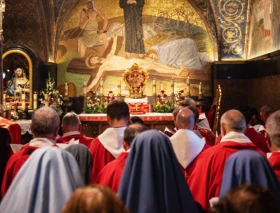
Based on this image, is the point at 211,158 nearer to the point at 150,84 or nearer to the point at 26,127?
the point at 26,127

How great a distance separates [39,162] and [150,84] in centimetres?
1534

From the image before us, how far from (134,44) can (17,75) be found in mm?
4618

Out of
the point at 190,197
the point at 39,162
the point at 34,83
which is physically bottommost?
the point at 190,197

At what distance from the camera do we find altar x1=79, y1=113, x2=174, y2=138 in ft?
47.5

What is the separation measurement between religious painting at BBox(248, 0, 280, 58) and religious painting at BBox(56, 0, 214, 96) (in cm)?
169

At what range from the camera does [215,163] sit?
4391 millimetres

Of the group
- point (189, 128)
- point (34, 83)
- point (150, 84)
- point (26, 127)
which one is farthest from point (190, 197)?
point (150, 84)

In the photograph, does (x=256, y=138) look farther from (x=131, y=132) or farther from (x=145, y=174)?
(x=145, y=174)

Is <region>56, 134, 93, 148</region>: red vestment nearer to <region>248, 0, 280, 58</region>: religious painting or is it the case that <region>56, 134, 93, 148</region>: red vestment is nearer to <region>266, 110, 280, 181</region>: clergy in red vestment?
<region>266, 110, 280, 181</region>: clergy in red vestment

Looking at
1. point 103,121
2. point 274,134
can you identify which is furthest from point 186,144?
point 103,121

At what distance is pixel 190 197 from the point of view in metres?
3.30

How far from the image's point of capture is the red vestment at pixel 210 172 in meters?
4.30

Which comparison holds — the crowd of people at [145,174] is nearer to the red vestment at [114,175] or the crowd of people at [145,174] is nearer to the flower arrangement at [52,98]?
the red vestment at [114,175]

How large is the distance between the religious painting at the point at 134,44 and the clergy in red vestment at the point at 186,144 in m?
12.4
